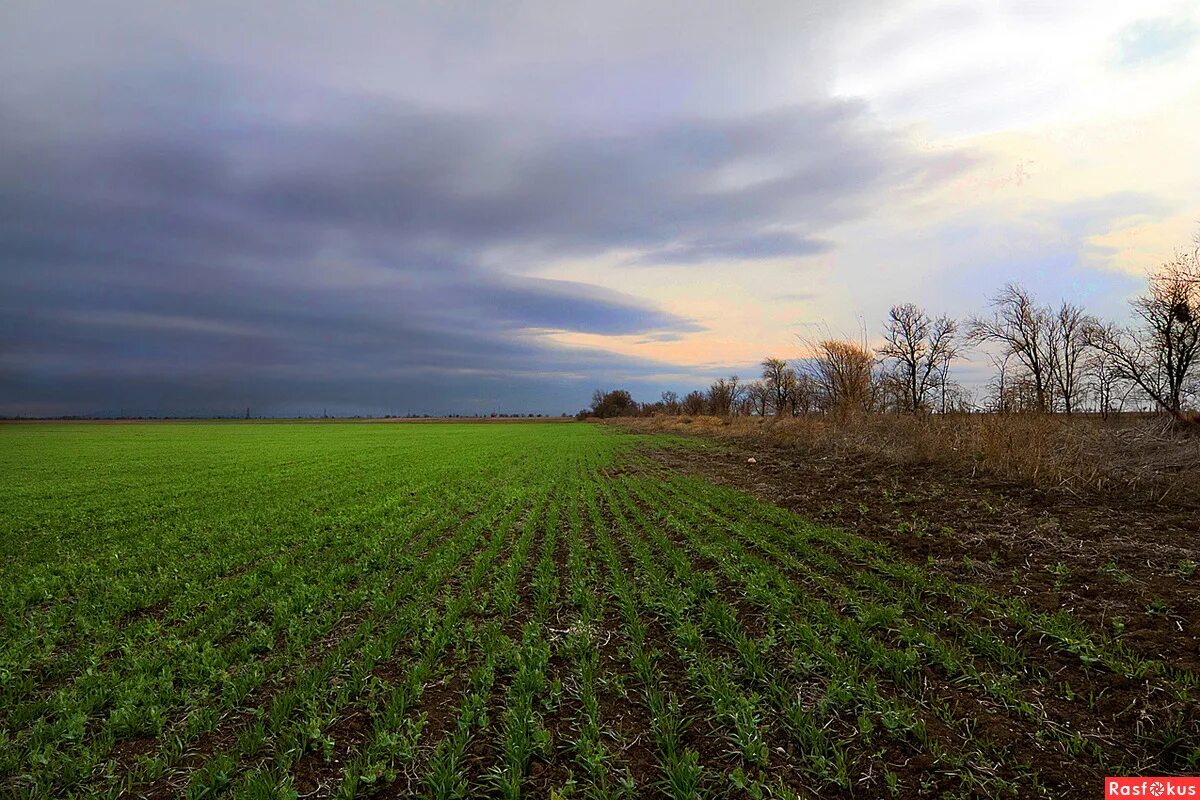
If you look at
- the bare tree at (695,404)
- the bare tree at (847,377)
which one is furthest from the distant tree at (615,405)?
the bare tree at (847,377)

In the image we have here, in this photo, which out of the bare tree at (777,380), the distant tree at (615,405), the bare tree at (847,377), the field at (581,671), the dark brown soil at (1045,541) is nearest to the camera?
the field at (581,671)

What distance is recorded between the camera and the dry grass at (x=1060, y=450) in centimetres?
1010

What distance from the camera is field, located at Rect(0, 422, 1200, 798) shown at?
137 inches

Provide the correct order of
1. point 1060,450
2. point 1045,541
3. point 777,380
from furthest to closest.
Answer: point 777,380 < point 1060,450 < point 1045,541

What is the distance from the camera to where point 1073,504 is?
380 inches

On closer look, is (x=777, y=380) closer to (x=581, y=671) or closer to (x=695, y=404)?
(x=695, y=404)

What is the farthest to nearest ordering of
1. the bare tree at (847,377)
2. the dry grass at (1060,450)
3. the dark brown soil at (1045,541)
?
the bare tree at (847,377) < the dry grass at (1060,450) < the dark brown soil at (1045,541)

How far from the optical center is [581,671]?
4.87 m

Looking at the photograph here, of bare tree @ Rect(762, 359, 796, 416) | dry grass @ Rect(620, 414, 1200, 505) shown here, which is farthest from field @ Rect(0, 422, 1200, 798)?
bare tree @ Rect(762, 359, 796, 416)

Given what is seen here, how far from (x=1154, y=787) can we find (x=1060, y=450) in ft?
35.7

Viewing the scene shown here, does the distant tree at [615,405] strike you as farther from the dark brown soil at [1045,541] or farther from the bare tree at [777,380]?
the dark brown soil at [1045,541]

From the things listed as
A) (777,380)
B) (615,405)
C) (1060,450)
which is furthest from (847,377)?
(615,405)

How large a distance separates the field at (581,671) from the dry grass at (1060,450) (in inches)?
115

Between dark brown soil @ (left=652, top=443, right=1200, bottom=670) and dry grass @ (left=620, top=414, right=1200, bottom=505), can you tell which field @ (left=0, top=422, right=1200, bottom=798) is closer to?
dark brown soil @ (left=652, top=443, right=1200, bottom=670)
